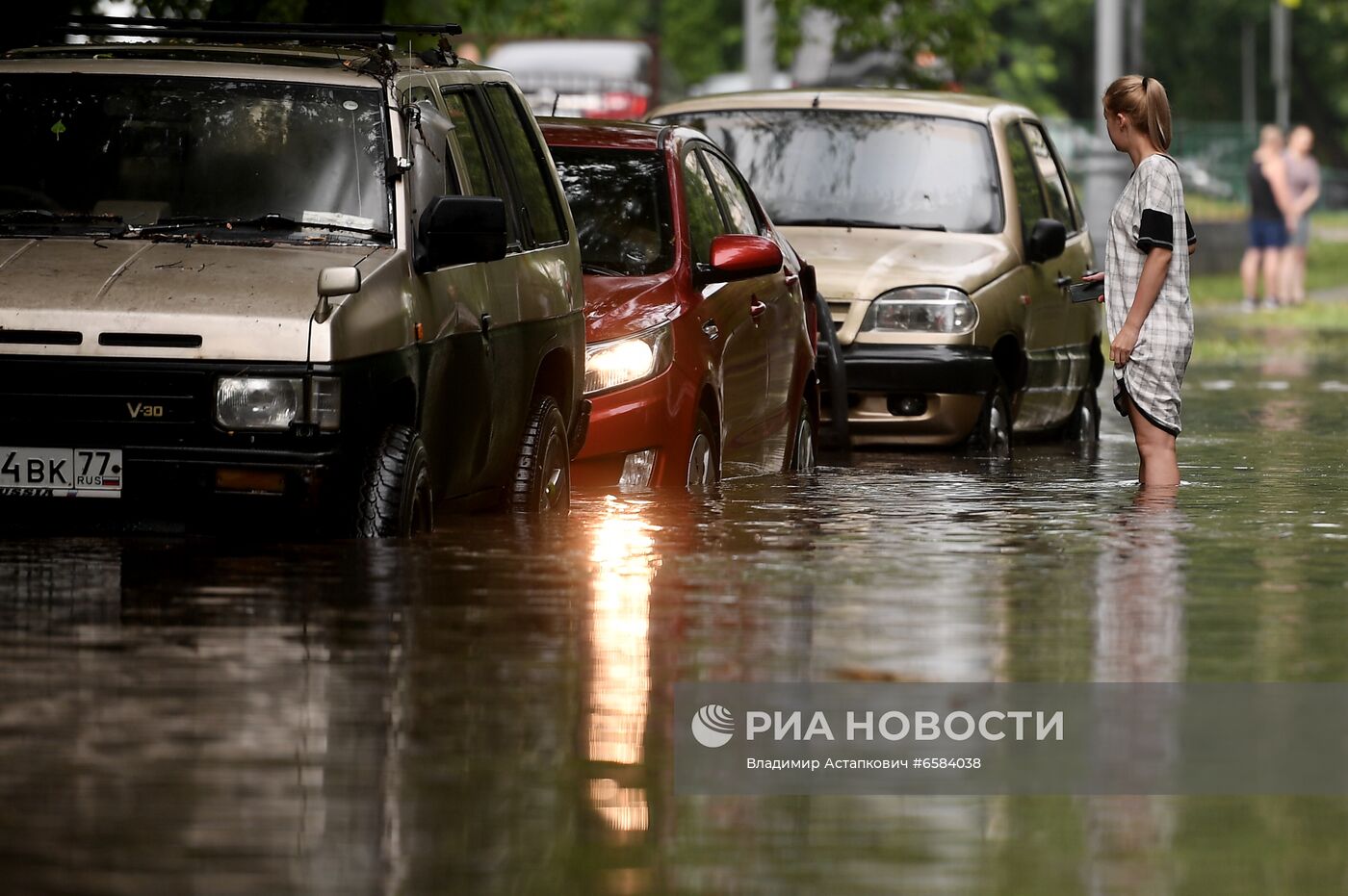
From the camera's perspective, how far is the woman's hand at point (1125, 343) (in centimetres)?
1081

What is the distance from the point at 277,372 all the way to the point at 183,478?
0.44 meters

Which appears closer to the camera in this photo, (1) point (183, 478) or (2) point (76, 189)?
(1) point (183, 478)

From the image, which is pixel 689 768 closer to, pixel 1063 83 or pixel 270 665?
pixel 270 665

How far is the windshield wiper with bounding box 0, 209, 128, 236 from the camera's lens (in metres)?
9.37

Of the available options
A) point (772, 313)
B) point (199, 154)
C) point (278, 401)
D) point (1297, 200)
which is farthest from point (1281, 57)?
point (278, 401)

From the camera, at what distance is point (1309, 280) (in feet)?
142

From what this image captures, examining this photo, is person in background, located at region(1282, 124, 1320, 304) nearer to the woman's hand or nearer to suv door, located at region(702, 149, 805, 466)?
suv door, located at region(702, 149, 805, 466)

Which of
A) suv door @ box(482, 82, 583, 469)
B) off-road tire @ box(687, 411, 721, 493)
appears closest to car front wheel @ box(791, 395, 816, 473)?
off-road tire @ box(687, 411, 721, 493)

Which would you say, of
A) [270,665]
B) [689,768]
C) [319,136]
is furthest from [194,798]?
[319,136]

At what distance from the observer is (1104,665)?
24.4ft

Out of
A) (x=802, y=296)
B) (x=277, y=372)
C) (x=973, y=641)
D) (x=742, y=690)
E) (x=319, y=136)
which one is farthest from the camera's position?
(x=802, y=296)

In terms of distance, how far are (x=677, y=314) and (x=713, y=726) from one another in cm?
507

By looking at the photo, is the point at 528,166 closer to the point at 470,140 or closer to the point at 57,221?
the point at 470,140

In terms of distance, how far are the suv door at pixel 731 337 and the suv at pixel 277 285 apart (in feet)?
3.99
